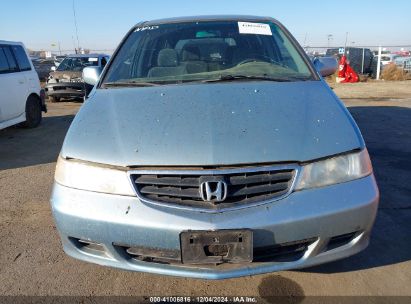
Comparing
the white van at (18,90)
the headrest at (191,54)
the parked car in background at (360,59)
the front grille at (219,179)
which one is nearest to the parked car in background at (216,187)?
the front grille at (219,179)

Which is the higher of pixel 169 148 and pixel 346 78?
pixel 169 148

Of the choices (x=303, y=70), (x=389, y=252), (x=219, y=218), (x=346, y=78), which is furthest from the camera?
(x=346, y=78)

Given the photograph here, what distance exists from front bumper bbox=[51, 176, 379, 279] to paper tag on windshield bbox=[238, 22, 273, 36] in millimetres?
1860

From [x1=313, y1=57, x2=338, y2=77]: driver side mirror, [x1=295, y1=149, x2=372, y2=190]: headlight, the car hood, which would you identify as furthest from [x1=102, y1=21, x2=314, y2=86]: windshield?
[x1=295, y1=149, x2=372, y2=190]: headlight

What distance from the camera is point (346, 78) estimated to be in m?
17.8

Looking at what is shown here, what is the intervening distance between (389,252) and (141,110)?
206cm

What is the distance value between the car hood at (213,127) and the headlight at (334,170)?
52 mm

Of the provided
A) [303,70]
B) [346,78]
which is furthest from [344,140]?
[346,78]

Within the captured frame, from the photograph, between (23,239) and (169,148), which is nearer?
(169,148)

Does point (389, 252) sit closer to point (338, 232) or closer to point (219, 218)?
point (338, 232)

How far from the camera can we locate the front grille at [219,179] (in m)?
2.08

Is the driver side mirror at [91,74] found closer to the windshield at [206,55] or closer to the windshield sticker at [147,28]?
the windshield at [206,55]

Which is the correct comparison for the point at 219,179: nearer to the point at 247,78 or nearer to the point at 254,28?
the point at 247,78

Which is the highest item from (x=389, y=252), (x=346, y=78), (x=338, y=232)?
(x=338, y=232)
